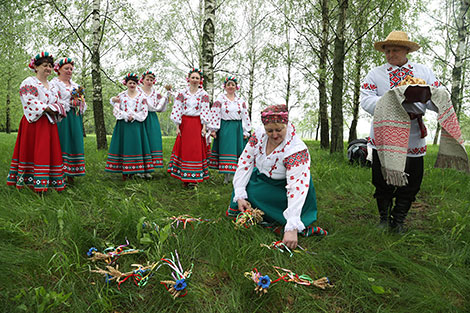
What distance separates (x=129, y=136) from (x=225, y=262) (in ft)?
12.2

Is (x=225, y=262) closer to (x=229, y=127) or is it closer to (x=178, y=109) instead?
(x=178, y=109)

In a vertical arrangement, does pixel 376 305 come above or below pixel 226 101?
below

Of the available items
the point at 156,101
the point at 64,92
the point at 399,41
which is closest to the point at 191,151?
the point at 156,101

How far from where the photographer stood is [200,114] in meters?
5.11

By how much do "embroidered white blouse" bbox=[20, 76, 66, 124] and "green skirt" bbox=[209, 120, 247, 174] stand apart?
2.63m

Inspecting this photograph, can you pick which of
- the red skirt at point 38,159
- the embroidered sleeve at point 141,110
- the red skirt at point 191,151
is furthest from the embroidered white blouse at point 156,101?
the red skirt at point 38,159

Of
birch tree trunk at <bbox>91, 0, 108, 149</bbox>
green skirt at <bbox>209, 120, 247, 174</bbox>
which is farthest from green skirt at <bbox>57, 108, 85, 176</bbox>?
birch tree trunk at <bbox>91, 0, 108, 149</bbox>

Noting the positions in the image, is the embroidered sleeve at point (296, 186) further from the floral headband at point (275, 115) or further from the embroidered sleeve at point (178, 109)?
the embroidered sleeve at point (178, 109)

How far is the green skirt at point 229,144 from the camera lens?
538 centimetres

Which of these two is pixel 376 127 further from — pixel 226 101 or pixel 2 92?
pixel 2 92

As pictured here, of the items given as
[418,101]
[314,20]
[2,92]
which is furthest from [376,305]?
[2,92]

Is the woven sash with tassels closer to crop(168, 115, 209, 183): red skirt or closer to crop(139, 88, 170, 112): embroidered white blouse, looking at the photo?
crop(168, 115, 209, 183): red skirt

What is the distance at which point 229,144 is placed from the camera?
5.42 m

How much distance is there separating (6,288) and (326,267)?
88.0 inches
